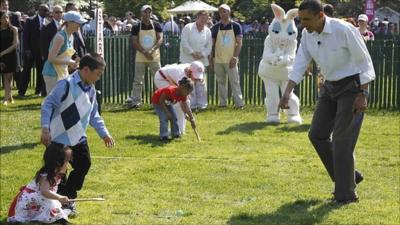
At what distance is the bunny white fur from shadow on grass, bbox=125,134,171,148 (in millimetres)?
2595

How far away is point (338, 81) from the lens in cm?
788

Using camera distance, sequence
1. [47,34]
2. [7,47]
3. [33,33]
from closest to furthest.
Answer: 1. [47,34]
2. [7,47]
3. [33,33]

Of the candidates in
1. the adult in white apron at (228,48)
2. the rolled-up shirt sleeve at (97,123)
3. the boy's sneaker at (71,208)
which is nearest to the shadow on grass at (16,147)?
the boy's sneaker at (71,208)

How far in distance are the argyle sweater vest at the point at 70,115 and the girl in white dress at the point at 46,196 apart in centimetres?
14

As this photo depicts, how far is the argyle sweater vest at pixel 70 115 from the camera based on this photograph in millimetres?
7387

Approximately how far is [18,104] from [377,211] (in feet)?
35.0

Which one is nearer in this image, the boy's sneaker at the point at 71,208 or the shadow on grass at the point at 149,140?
the boy's sneaker at the point at 71,208

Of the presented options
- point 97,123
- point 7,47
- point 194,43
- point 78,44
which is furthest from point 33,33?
Result: point 97,123

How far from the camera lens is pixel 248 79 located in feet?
57.5

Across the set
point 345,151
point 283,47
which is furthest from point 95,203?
point 283,47

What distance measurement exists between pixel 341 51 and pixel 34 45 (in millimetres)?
11854

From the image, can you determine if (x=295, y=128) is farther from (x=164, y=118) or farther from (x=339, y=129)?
(x=339, y=129)

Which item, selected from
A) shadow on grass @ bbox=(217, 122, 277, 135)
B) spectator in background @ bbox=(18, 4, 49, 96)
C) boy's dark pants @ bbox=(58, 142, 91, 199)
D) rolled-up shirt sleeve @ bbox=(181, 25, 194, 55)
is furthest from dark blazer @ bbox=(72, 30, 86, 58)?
boy's dark pants @ bbox=(58, 142, 91, 199)

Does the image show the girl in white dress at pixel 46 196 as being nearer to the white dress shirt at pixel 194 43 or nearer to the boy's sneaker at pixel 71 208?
the boy's sneaker at pixel 71 208
